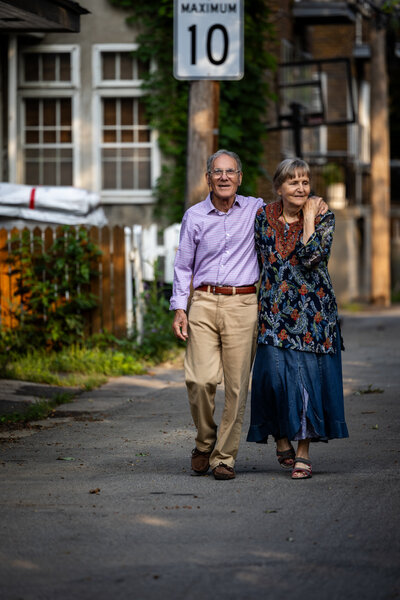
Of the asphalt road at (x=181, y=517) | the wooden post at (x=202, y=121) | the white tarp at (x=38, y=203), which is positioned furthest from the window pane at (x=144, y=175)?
the asphalt road at (x=181, y=517)

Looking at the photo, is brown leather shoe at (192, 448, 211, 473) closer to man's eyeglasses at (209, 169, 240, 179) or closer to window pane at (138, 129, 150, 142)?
man's eyeglasses at (209, 169, 240, 179)

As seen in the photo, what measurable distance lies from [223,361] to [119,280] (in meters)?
6.48

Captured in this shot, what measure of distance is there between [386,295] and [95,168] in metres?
9.39

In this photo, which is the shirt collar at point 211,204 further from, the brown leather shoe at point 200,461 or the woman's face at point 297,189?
the brown leather shoe at point 200,461

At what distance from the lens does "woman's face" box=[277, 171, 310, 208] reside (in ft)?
21.2

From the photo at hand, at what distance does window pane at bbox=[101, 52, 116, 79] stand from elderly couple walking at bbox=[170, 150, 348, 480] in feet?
38.5

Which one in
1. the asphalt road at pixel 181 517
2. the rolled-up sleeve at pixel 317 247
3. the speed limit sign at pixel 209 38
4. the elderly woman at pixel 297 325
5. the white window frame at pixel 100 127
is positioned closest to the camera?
the asphalt road at pixel 181 517

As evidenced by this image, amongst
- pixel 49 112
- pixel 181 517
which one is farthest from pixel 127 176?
pixel 181 517

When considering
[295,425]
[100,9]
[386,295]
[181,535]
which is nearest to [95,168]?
[100,9]

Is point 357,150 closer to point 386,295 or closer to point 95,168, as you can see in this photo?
point 386,295

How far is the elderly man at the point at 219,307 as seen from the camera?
6.62m

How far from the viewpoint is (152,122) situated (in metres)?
17.8

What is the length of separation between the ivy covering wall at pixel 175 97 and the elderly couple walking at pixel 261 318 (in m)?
11.1

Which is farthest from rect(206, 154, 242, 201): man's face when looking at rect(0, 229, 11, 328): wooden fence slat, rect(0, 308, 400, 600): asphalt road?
rect(0, 229, 11, 328): wooden fence slat
